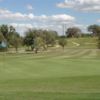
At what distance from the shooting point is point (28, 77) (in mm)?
21531

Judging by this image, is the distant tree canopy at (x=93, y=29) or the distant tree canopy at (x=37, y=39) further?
the distant tree canopy at (x=93, y=29)

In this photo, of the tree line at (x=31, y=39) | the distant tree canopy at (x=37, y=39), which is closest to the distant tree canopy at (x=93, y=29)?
the tree line at (x=31, y=39)

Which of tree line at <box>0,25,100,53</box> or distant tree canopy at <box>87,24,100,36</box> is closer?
tree line at <box>0,25,100,53</box>

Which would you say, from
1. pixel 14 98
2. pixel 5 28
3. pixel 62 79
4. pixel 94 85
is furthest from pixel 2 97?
pixel 5 28

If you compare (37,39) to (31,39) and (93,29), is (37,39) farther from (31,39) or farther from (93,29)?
(93,29)

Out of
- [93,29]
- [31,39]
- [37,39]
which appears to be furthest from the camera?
[93,29]

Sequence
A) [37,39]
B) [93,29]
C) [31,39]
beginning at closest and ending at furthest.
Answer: [37,39] < [31,39] < [93,29]

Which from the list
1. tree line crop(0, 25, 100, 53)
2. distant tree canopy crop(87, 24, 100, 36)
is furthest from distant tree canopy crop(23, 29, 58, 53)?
distant tree canopy crop(87, 24, 100, 36)

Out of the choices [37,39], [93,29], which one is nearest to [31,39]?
[37,39]

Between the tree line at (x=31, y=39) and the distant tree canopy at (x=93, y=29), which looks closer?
the tree line at (x=31, y=39)

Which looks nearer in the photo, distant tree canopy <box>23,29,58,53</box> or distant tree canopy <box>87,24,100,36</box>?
distant tree canopy <box>23,29,58,53</box>

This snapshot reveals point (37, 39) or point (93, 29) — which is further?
point (93, 29)

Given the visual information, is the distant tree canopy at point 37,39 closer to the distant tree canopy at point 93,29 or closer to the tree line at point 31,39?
the tree line at point 31,39

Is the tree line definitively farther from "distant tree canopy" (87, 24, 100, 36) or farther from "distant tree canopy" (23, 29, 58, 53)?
"distant tree canopy" (87, 24, 100, 36)
